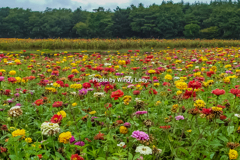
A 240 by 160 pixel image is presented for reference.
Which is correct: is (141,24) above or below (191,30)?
above

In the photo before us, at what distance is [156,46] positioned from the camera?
544 inches

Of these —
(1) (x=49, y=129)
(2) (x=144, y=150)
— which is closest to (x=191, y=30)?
(2) (x=144, y=150)

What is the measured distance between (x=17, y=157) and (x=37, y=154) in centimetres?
13

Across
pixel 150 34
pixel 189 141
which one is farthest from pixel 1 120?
pixel 150 34

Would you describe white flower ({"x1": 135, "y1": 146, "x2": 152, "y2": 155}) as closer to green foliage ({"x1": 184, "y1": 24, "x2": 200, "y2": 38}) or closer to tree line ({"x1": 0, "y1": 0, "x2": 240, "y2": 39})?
tree line ({"x1": 0, "y1": 0, "x2": 240, "y2": 39})

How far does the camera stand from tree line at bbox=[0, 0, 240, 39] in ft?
110

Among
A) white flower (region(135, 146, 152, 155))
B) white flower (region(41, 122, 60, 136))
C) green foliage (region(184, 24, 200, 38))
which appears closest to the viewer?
white flower (region(135, 146, 152, 155))

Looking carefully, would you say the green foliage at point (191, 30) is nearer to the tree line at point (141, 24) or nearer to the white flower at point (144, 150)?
the tree line at point (141, 24)

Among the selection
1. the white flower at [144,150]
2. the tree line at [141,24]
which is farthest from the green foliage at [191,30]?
the white flower at [144,150]

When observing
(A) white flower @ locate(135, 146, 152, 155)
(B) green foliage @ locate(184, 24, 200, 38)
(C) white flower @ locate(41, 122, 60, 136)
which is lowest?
(A) white flower @ locate(135, 146, 152, 155)

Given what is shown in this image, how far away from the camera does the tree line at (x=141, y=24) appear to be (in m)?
33.4

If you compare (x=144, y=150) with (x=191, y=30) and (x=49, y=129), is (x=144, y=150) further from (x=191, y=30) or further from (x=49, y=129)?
(x=191, y=30)

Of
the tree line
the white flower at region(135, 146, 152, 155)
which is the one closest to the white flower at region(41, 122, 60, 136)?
the white flower at region(135, 146, 152, 155)

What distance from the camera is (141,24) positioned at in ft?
123
